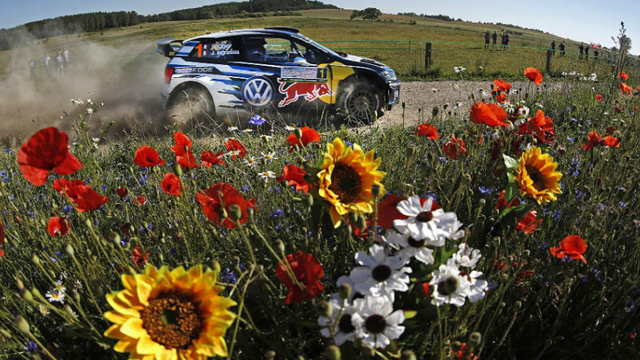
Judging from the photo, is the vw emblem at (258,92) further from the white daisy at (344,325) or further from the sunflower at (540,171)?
the white daisy at (344,325)

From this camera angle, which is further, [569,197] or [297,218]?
[569,197]

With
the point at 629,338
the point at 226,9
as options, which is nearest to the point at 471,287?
the point at 629,338

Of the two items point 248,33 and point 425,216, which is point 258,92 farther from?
point 425,216

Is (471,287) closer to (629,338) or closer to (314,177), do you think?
(314,177)

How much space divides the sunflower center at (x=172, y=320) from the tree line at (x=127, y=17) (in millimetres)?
46076

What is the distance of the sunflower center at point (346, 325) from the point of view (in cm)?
109

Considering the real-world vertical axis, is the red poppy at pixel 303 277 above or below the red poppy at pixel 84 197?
below

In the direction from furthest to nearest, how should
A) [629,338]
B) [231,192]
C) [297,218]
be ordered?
[297,218]
[629,338]
[231,192]

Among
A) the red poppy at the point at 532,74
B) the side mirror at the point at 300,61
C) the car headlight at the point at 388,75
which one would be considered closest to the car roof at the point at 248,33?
the side mirror at the point at 300,61

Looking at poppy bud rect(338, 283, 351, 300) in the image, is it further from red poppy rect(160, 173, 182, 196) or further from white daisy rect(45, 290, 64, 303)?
white daisy rect(45, 290, 64, 303)

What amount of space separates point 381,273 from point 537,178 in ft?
3.17

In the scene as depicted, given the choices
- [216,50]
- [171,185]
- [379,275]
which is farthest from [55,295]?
[216,50]

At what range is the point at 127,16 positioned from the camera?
75.9 meters

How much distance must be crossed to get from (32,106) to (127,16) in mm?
73673
